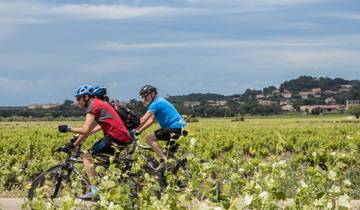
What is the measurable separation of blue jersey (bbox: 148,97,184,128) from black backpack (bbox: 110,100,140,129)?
0.82 meters

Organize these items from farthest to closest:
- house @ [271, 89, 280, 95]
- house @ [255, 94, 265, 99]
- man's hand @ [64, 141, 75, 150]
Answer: house @ [271, 89, 280, 95] < house @ [255, 94, 265, 99] < man's hand @ [64, 141, 75, 150]

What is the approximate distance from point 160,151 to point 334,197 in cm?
699

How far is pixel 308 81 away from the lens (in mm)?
177000

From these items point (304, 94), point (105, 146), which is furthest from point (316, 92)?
point (105, 146)

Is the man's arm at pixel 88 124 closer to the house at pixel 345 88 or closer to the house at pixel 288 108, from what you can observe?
the house at pixel 288 108

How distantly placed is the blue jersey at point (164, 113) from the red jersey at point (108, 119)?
1.45 m

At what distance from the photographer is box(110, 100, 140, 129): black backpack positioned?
30.7ft

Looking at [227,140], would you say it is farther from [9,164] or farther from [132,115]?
[132,115]

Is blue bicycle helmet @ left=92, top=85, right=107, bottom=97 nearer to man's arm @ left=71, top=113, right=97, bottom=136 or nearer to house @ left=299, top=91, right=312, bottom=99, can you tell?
man's arm @ left=71, top=113, right=97, bottom=136

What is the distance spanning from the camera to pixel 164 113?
1030cm

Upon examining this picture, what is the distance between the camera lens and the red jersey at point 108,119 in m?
8.75

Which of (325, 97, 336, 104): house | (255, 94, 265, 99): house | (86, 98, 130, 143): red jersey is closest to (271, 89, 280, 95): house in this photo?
(255, 94, 265, 99): house

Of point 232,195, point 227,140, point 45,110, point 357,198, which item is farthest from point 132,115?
point 45,110

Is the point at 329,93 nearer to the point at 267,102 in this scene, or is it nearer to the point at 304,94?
the point at 304,94
